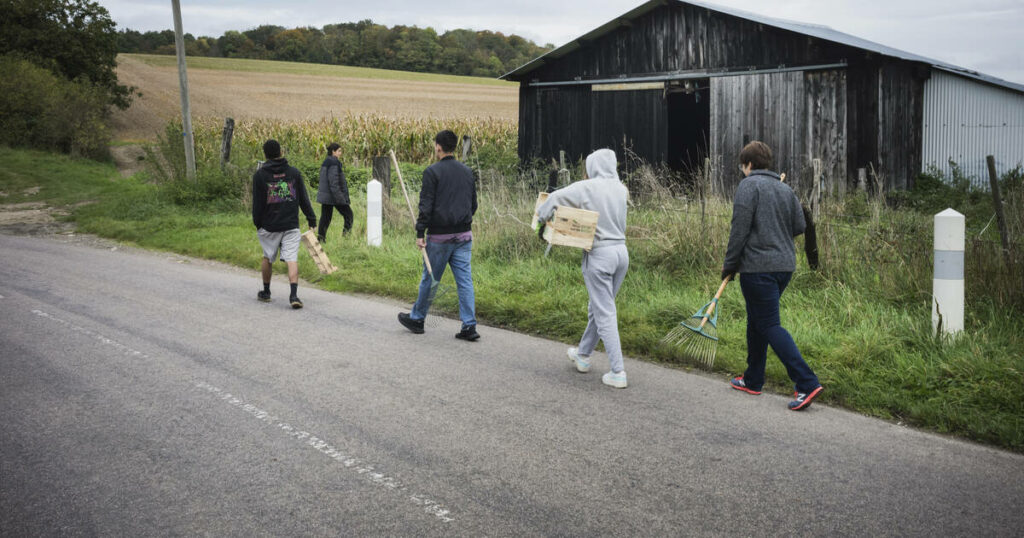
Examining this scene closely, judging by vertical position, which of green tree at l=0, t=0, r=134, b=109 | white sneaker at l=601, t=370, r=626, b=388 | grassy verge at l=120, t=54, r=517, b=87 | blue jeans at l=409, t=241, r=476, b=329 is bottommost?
white sneaker at l=601, t=370, r=626, b=388

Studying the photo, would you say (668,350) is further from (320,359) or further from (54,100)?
(54,100)

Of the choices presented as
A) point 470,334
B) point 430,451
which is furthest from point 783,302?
point 430,451

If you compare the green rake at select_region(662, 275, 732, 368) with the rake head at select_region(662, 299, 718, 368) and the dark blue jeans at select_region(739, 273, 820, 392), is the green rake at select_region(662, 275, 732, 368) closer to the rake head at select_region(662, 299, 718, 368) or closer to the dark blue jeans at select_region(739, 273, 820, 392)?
the rake head at select_region(662, 299, 718, 368)

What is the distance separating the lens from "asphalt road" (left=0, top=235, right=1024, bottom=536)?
391 cm

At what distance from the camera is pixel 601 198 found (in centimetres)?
641

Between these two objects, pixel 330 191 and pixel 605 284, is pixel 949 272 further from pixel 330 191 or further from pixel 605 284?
pixel 330 191

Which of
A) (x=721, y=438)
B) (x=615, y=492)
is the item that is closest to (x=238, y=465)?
(x=615, y=492)

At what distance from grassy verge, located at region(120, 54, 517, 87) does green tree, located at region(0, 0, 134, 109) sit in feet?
99.2

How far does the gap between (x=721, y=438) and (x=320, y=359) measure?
3.62m

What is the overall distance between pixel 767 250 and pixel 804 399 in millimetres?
1091

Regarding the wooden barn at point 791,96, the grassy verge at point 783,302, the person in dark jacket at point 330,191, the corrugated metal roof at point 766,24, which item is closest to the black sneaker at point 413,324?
the grassy verge at point 783,302

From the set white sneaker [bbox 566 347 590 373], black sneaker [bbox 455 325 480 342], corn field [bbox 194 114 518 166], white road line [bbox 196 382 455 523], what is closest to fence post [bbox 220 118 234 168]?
corn field [bbox 194 114 518 166]

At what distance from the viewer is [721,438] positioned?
16.6 feet

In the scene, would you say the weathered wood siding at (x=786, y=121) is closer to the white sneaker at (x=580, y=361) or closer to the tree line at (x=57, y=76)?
the white sneaker at (x=580, y=361)
